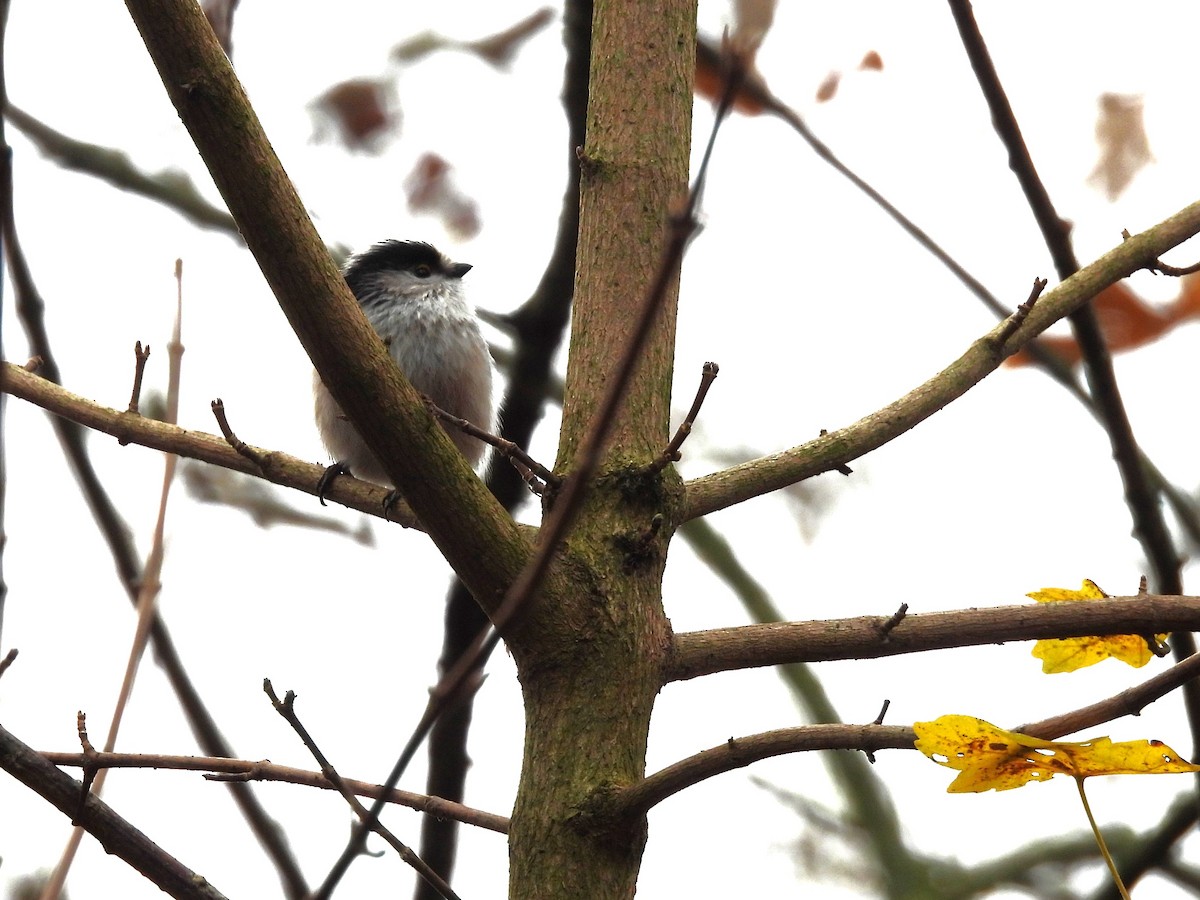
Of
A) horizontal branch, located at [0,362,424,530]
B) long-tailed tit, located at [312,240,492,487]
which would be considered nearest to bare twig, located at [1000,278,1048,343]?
horizontal branch, located at [0,362,424,530]

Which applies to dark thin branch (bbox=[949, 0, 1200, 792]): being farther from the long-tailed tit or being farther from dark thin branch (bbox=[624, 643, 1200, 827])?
the long-tailed tit

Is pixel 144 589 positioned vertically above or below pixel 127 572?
A: below

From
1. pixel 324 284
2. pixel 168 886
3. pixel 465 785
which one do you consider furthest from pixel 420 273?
pixel 168 886

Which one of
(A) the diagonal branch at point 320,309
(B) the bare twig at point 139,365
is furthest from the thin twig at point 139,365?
(A) the diagonal branch at point 320,309

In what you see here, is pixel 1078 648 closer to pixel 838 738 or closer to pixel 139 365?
pixel 838 738

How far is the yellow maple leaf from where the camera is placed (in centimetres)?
227

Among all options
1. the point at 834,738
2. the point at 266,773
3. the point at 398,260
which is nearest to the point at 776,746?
the point at 834,738

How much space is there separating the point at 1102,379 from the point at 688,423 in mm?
1578

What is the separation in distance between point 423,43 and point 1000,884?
4236mm

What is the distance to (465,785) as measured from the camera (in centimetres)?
366

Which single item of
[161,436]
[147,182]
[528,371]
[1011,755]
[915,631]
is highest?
[147,182]

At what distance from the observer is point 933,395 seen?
2570 mm

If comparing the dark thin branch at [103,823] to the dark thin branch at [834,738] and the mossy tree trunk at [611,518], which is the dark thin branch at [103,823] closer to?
the mossy tree trunk at [611,518]

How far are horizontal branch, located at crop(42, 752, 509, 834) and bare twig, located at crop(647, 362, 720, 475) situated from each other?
69 centimetres
